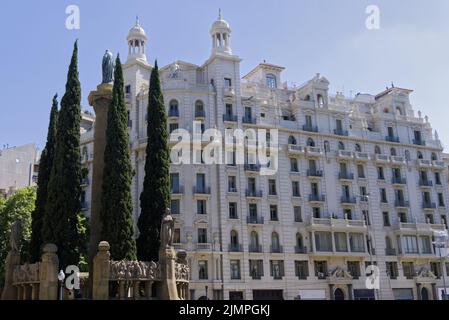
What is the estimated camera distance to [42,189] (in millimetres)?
32969

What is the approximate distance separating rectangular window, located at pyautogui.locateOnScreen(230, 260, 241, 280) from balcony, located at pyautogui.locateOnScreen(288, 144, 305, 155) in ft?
41.2

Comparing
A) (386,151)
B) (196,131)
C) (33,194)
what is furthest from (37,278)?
(386,151)

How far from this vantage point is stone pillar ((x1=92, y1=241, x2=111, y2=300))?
75.8 feet

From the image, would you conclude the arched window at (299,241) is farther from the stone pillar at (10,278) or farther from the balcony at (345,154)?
the stone pillar at (10,278)

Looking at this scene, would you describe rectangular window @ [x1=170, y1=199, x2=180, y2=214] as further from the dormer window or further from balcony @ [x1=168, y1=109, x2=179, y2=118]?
the dormer window

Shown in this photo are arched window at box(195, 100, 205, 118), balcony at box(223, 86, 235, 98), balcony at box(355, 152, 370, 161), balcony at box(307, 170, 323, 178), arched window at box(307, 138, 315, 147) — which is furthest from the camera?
balcony at box(355, 152, 370, 161)

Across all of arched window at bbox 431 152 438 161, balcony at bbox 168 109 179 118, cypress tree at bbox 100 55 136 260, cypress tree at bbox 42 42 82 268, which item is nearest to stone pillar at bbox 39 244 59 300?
cypress tree at bbox 100 55 136 260

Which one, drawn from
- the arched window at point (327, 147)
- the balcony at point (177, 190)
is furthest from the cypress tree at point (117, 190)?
the arched window at point (327, 147)

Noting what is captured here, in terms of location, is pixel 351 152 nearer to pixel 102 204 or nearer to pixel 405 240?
pixel 405 240

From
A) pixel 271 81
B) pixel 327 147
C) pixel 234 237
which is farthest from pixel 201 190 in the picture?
pixel 271 81

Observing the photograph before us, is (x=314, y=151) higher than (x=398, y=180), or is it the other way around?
(x=314, y=151)

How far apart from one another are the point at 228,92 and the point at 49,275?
33.0 m

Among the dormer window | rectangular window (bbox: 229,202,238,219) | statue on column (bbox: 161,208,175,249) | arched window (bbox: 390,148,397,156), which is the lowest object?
statue on column (bbox: 161,208,175,249)

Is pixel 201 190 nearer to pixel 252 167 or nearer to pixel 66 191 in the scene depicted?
pixel 252 167
